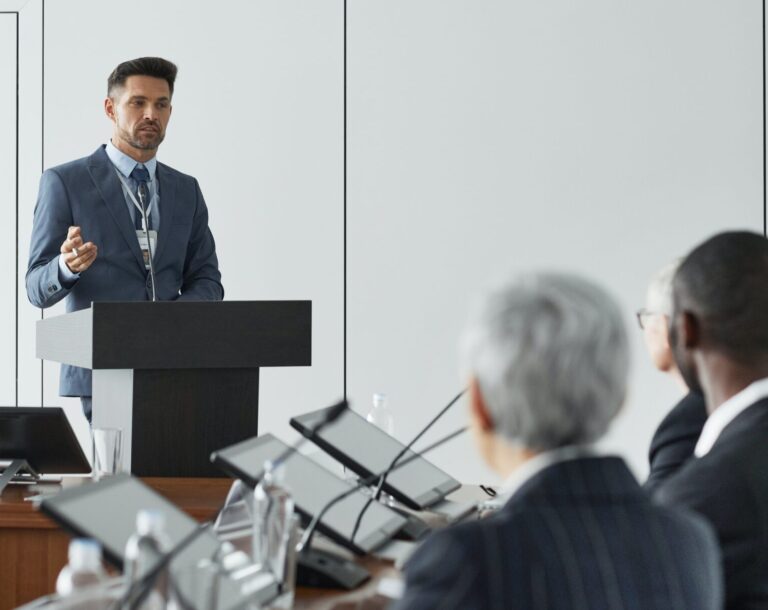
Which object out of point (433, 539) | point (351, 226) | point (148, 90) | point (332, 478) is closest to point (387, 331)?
point (351, 226)

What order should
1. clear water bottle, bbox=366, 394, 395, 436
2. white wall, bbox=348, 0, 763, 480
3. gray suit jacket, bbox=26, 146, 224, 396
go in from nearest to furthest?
clear water bottle, bbox=366, 394, 395, 436 → gray suit jacket, bbox=26, 146, 224, 396 → white wall, bbox=348, 0, 763, 480

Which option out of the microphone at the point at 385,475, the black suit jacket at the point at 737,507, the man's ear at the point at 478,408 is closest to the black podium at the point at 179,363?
the microphone at the point at 385,475

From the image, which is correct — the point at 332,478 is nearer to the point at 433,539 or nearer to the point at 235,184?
the point at 433,539

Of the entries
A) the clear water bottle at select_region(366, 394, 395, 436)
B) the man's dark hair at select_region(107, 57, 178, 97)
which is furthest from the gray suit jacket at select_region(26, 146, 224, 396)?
the clear water bottle at select_region(366, 394, 395, 436)

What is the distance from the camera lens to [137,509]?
1726 millimetres

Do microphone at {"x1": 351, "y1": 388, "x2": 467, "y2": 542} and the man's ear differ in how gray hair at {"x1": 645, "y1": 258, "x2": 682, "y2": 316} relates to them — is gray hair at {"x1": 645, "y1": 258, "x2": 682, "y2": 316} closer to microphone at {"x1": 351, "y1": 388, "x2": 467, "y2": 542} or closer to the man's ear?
microphone at {"x1": 351, "y1": 388, "x2": 467, "y2": 542}

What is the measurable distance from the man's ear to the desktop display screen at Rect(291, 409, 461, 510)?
1.02m

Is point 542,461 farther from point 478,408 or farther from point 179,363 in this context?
point 179,363

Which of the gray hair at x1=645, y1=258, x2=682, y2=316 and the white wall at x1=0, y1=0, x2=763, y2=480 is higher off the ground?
the white wall at x1=0, y1=0, x2=763, y2=480

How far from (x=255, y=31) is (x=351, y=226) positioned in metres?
1.10

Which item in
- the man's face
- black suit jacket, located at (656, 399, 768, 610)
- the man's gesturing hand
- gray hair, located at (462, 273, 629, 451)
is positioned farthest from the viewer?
the man's face

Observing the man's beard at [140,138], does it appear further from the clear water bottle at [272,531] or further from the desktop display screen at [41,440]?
the clear water bottle at [272,531]

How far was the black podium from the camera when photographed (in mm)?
2838

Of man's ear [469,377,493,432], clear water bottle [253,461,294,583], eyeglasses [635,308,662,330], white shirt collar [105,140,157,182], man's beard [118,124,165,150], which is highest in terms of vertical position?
man's beard [118,124,165,150]
